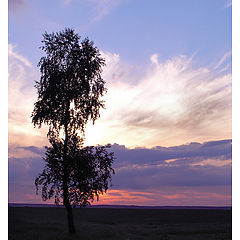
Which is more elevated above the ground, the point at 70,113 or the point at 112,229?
the point at 70,113

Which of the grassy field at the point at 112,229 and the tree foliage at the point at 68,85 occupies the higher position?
the tree foliage at the point at 68,85

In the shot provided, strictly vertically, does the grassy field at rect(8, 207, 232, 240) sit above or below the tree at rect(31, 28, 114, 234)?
below

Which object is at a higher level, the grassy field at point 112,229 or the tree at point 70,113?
the tree at point 70,113

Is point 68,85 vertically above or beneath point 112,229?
above

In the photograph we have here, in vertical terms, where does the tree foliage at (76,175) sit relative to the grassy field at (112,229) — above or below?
above

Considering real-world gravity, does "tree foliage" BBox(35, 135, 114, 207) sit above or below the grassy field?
above

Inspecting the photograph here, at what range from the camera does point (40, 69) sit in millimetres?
31047

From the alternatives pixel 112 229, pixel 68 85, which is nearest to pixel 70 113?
pixel 68 85

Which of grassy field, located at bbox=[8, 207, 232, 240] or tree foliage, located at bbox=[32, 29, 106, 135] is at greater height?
tree foliage, located at bbox=[32, 29, 106, 135]

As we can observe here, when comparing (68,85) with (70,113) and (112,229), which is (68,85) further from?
(112,229)
